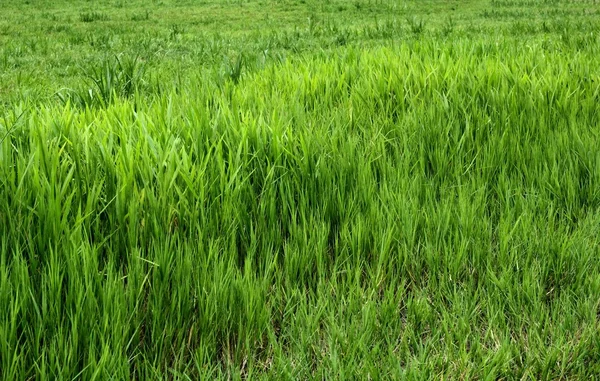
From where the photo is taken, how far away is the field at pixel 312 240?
1.48 meters

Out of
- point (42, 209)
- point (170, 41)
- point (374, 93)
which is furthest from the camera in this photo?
point (170, 41)

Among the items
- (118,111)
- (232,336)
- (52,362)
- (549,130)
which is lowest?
(232,336)

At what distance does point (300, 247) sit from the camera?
194 centimetres

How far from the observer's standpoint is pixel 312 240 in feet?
6.25

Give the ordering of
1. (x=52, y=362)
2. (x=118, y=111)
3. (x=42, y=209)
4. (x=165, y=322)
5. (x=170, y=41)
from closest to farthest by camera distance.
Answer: (x=52, y=362) → (x=165, y=322) → (x=42, y=209) → (x=118, y=111) → (x=170, y=41)

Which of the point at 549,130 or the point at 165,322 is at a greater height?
the point at 549,130

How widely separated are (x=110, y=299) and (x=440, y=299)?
36.8 inches

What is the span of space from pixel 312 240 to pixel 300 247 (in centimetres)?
5

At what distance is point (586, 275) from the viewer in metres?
1.83

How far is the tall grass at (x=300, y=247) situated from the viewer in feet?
4.84

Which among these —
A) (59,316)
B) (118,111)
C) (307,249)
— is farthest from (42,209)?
(118,111)

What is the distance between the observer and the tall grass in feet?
4.84

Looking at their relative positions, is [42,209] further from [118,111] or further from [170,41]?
[170,41]

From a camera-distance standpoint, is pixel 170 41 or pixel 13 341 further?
pixel 170 41
